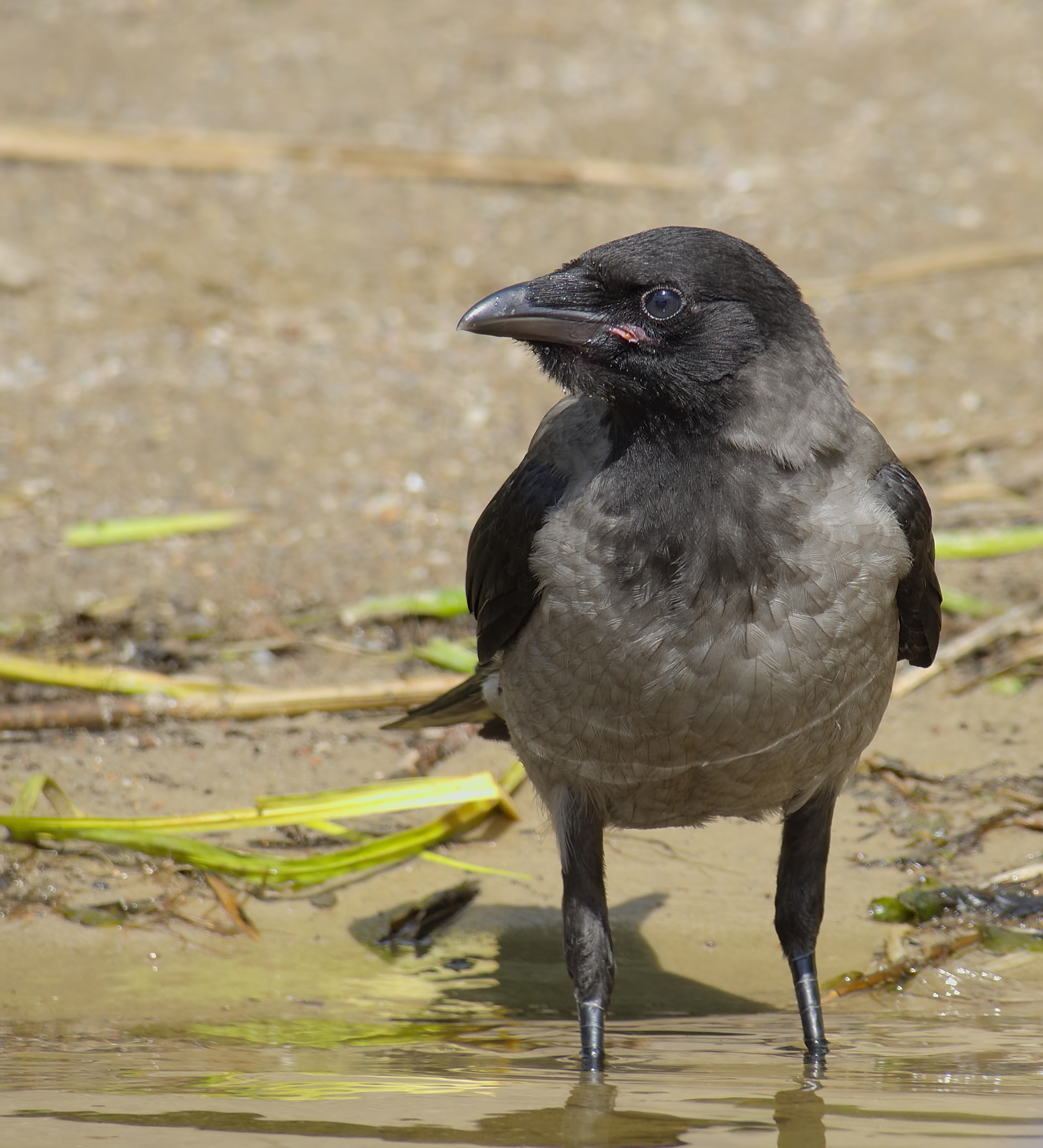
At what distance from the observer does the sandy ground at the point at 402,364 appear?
454 centimetres

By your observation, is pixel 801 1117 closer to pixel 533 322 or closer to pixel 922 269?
pixel 533 322

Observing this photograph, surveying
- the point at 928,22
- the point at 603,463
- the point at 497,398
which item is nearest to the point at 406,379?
the point at 497,398

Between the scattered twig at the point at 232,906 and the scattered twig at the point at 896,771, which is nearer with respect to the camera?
the scattered twig at the point at 232,906

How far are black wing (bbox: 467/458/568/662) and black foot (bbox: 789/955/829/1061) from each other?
45.8 inches

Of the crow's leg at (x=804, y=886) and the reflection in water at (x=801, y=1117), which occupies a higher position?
the crow's leg at (x=804, y=886)

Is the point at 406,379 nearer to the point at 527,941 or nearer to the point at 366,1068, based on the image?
the point at 527,941

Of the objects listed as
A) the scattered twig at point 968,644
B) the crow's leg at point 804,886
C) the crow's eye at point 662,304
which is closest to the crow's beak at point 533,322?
the crow's eye at point 662,304

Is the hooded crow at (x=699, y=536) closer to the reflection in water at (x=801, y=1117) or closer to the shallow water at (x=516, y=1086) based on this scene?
the shallow water at (x=516, y=1086)

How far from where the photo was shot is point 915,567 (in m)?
3.86

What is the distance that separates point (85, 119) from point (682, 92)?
175 inches

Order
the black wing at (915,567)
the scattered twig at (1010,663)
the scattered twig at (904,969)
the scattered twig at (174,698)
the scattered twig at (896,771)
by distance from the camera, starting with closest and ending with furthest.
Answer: the black wing at (915,567) < the scattered twig at (904,969) < the scattered twig at (896,771) < the scattered twig at (174,698) < the scattered twig at (1010,663)

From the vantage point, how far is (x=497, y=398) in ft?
27.2

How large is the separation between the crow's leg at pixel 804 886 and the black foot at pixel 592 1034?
1.79 ft

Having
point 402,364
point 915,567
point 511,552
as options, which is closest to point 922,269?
point 402,364
